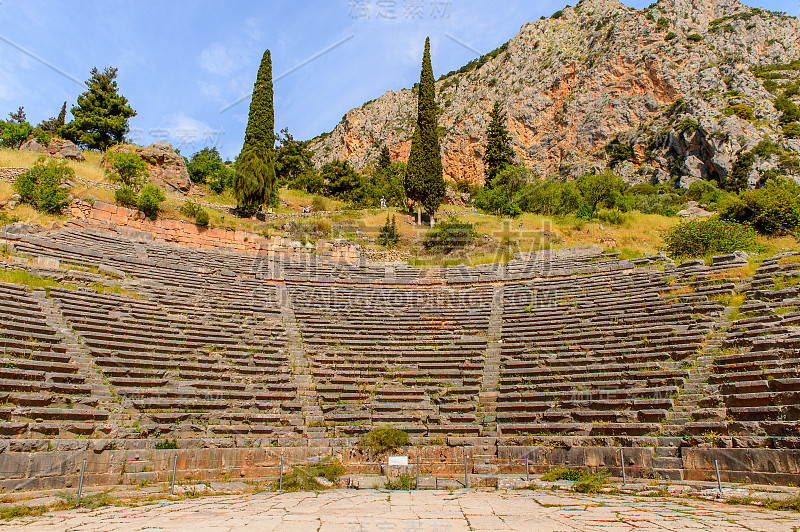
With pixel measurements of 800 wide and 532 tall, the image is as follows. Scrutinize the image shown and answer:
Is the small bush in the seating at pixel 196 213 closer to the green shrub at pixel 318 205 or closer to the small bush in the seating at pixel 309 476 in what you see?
the green shrub at pixel 318 205

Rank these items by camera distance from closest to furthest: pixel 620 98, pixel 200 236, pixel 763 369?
pixel 763 369, pixel 200 236, pixel 620 98

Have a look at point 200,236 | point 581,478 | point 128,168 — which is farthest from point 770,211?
point 128,168

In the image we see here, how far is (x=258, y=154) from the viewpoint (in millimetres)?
29062

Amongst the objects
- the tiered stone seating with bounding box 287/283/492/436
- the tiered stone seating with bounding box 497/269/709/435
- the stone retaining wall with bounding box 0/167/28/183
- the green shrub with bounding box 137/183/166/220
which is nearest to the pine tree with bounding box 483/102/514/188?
the tiered stone seating with bounding box 287/283/492/436

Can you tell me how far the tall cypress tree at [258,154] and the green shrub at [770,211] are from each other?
2772 centimetres

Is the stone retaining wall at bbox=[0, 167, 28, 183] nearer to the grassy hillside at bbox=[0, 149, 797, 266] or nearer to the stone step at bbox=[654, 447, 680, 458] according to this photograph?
the grassy hillside at bbox=[0, 149, 797, 266]

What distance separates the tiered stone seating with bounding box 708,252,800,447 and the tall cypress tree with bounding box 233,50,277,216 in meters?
23.6

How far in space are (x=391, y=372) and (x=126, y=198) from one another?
16.2 m

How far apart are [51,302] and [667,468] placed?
50.8 feet

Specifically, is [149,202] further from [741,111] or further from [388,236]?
[741,111]

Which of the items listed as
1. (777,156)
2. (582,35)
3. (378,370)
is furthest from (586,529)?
(582,35)

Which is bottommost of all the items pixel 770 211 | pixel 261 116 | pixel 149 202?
pixel 149 202

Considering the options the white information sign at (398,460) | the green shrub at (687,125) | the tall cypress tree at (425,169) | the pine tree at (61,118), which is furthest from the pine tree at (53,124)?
the green shrub at (687,125)

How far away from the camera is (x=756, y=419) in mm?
8586
